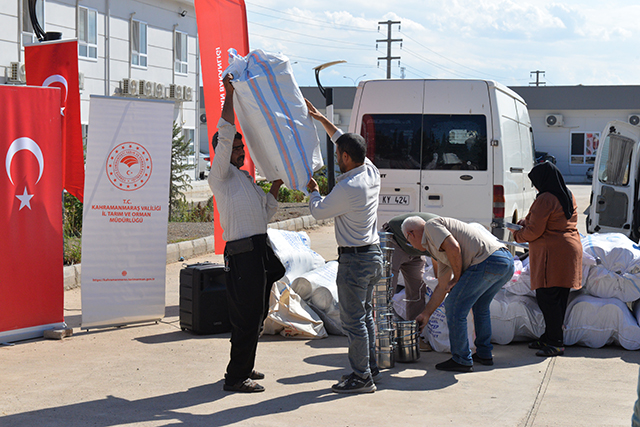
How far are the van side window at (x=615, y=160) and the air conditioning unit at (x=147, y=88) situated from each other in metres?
19.8

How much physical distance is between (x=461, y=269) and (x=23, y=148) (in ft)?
14.0

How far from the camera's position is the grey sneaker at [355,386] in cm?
500

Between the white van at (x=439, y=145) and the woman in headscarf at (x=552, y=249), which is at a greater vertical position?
the white van at (x=439, y=145)

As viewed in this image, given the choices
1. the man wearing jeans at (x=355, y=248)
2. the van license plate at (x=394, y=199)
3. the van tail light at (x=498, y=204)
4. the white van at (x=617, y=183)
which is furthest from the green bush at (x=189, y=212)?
the man wearing jeans at (x=355, y=248)

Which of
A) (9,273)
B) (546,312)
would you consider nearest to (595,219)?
(546,312)

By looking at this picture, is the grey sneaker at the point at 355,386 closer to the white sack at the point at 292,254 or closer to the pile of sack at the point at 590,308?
the pile of sack at the point at 590,308

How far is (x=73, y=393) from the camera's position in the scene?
496cm

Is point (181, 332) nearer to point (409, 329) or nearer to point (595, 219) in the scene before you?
point (409, 329)

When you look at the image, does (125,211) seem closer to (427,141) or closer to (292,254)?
(292,254)

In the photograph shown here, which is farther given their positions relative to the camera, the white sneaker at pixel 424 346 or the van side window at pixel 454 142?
the van side window at pixel 454 142

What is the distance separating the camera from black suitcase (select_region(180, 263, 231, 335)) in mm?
6855

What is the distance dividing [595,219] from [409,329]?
25.0 ft

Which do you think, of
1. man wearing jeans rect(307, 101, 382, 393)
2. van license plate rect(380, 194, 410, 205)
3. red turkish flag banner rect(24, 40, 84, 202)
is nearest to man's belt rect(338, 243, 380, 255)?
man wearing jeans rect(307, 101, 382, 393)

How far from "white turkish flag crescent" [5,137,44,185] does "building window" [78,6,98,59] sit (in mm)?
19336
